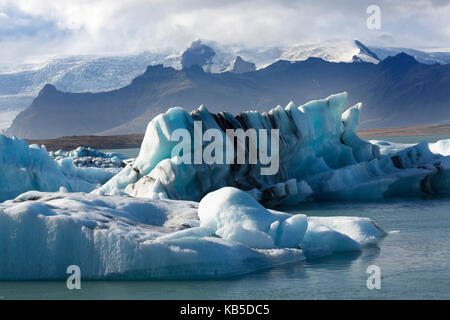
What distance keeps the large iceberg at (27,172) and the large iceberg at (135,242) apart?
8.52 meters

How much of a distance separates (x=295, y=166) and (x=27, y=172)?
7348mm

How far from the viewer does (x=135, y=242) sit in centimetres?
760

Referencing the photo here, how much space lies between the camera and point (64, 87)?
615 ft

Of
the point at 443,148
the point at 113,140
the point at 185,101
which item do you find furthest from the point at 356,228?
the point at 185,101

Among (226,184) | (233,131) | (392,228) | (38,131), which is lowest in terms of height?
(392,228)

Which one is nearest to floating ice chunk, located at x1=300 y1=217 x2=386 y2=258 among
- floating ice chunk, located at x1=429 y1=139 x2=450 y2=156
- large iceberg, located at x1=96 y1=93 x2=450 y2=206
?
large iceberg, located at x1=96 y1=93 x2=450 y2=206

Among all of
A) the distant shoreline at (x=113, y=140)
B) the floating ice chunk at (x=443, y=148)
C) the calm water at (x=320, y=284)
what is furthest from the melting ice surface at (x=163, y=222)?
the distant shoreline at (x=113, y=140)

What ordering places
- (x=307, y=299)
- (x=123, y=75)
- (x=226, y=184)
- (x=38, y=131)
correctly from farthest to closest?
(x=123, y=75)
(x=38, y=131)
(x=226, y=184)
(x=307, y=299)

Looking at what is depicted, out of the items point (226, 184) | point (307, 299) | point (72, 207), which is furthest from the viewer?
point (226, 184)

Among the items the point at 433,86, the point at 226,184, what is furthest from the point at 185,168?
the point at 433,86

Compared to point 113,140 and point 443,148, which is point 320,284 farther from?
point 113,140

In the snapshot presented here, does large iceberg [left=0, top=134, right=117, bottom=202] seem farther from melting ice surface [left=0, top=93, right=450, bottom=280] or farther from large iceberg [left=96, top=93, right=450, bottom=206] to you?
large iceberg [left=96, top=93, right=450, bottom=206]

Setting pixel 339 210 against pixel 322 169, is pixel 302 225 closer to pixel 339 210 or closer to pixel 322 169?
pixel 339 210
